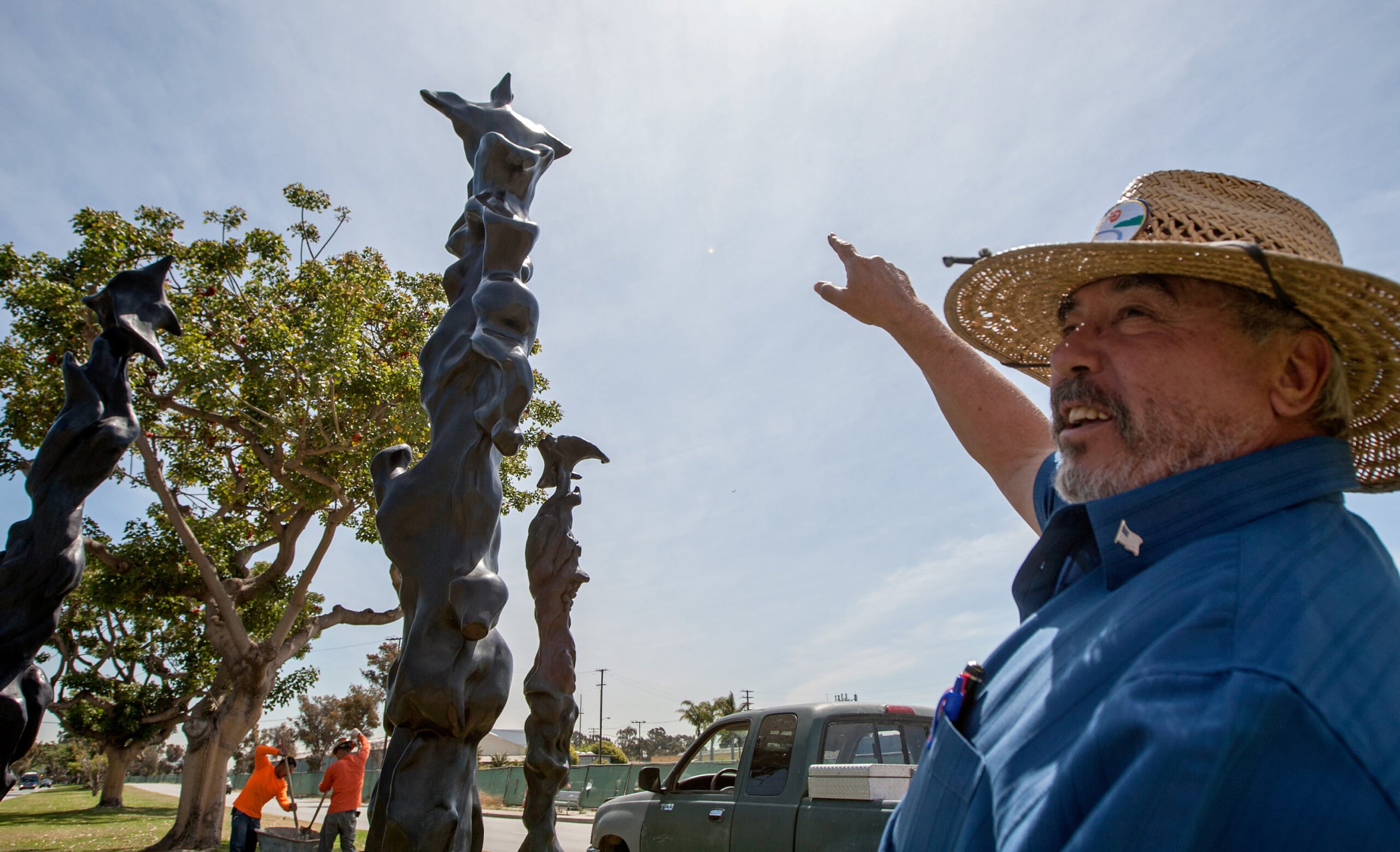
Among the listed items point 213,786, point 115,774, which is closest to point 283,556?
point 213,786

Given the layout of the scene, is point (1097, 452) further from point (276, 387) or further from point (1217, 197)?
point (276, 387)

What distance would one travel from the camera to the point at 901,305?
2.27 metres

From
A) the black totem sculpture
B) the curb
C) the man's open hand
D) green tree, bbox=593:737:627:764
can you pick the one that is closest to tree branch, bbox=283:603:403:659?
the curb

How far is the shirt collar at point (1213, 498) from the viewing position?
1.08 metres

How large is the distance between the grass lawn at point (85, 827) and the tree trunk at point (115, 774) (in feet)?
1.45

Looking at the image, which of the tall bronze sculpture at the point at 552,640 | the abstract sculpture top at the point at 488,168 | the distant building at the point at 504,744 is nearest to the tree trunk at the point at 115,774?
the tall bronze sculpture at the point at 552,640

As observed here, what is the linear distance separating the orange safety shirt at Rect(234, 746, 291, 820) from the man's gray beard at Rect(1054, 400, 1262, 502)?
9882 mm

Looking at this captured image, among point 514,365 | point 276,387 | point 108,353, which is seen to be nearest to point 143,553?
point 276,387

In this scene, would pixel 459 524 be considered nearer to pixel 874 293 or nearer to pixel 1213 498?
pixel 874 293

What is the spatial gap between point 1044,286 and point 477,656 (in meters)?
2.77

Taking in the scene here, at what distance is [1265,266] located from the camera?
126 centimetres

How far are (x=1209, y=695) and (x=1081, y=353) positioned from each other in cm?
85

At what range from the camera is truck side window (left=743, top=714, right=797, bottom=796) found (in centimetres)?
553

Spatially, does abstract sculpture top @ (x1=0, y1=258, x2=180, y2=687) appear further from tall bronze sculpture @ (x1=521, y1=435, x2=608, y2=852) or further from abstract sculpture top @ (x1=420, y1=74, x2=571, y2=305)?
tall bronze sculpture @ (x1=521, y1=435, x2=608, y2=852)
